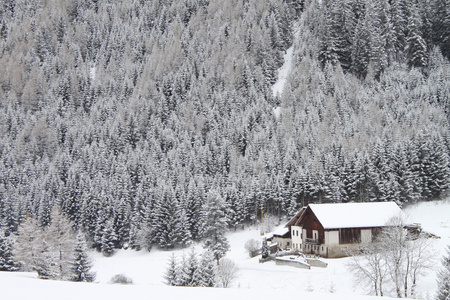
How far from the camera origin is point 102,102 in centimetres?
13375

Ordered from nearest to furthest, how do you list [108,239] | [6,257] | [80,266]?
[80,266]
[6,257]
[108,239]

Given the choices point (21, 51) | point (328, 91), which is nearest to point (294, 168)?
point (328, 91)

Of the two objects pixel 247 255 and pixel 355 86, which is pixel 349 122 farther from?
pixel 247 255

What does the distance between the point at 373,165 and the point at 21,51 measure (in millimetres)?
167103

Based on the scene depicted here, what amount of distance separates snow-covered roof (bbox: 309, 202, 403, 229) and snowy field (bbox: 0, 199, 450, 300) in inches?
226

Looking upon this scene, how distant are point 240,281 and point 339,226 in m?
17.9

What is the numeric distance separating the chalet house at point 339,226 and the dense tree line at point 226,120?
12376 mm

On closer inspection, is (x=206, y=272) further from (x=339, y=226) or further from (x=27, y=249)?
(x=27, y=249)

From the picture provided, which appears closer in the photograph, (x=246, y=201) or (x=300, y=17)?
(x=246, y=201)

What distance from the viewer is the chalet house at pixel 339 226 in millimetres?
52750

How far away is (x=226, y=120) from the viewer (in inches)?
4063

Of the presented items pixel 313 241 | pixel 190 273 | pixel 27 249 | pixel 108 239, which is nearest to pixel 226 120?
pixel 108 239

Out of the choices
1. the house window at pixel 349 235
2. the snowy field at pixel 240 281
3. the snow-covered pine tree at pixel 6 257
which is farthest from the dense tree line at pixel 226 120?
the snow-covered pine tree at pixel 6 257

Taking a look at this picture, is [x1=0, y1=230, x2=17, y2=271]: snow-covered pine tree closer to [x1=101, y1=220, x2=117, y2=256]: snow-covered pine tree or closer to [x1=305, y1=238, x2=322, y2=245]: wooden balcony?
[x1=101, y1=220, x2=117, y2=256]: snow-covered pine tree
